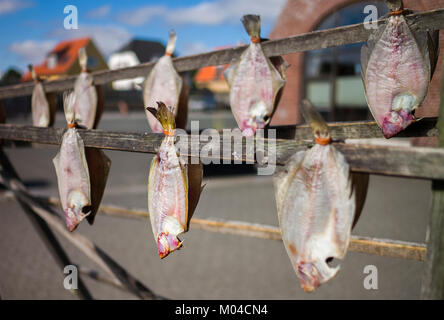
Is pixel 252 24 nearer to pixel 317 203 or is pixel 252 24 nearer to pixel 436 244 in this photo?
pixel 317 203

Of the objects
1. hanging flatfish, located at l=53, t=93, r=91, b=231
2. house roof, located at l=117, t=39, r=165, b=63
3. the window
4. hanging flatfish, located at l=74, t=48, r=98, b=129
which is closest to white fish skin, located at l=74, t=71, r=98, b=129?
hanging flatfish, located at l=74, t=48, r=98, b=129

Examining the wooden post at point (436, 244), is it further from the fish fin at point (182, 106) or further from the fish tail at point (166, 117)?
the fish fin at point (182, 106)

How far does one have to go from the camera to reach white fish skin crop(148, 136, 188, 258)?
1.20 metres

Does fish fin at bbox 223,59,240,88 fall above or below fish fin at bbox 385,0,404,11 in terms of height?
below

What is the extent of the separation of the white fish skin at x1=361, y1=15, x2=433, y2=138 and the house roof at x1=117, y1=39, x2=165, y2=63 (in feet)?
153

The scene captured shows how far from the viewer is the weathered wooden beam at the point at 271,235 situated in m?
1.37

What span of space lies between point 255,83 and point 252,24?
0.21 metres

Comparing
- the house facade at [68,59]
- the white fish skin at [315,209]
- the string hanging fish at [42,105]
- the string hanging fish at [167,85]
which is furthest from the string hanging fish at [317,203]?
the house facade at [68,59]

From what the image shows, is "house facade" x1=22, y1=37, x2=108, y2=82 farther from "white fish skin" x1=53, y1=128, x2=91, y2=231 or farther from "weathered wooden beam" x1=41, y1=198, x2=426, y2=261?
"white fish skin" x1=53, y1=128, x2=91, y2=231

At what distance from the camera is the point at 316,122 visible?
893 millimetres

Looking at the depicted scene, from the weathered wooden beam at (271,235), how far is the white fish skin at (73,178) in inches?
29.9

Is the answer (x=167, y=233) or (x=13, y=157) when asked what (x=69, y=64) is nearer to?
(x=13, y=157)

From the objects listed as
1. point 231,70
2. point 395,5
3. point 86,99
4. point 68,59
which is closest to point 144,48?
point 68,59

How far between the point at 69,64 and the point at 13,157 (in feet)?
86.8
